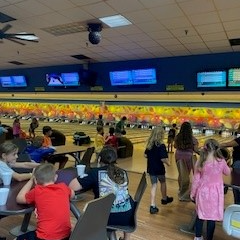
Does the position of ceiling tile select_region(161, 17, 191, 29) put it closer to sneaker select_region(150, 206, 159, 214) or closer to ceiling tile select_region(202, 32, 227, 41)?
ceiling tile select_region(202, 32, 227, 41)

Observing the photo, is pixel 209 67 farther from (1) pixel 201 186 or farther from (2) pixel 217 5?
(1) pixel 201 186

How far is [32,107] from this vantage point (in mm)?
12586

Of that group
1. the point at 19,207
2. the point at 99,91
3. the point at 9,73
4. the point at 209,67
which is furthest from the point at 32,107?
the point at 19,207

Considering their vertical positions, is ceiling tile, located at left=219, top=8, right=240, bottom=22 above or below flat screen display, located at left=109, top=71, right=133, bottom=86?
above

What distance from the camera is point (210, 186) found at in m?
2.46

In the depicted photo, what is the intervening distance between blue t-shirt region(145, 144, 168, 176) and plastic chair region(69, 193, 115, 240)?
6.53ft

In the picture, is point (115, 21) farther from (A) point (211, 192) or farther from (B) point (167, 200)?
(A) point (211, 192)

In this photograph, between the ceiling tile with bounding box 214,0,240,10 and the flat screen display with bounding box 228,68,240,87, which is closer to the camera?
the ceiling tile with bounding box 214,0,240,10

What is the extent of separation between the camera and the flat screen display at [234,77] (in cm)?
538

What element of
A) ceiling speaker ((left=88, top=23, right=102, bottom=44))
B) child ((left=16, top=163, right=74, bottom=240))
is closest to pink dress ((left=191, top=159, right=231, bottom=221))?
child ((left=16, top=163, right=74, bottom=240))

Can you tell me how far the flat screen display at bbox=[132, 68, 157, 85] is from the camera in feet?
21.1

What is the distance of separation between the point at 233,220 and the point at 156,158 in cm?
196

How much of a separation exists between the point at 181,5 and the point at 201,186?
2.07m

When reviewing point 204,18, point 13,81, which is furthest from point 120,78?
point 13,81
